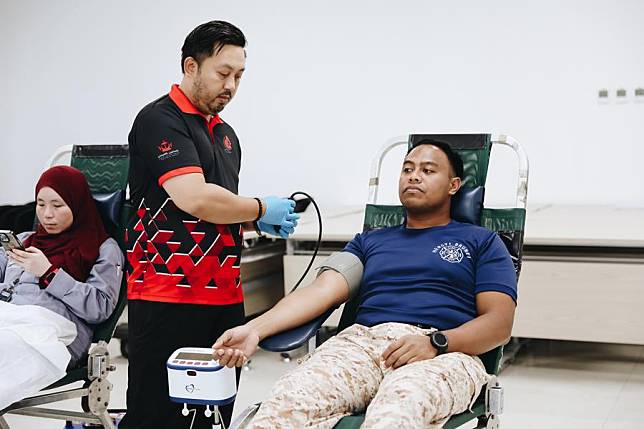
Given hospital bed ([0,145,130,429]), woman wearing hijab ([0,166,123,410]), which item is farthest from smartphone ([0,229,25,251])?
hospital bed ([0,145,130,429])

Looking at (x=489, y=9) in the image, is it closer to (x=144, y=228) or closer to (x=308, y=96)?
(x=308, y=96)

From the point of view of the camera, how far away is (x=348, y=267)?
266cm

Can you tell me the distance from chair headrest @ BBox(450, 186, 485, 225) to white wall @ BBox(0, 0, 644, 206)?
7.03ft

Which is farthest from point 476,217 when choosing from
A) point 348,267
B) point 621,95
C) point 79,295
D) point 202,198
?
point 621,95

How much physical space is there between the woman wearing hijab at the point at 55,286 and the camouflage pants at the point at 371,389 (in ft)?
2.69

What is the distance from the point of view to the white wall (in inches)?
186

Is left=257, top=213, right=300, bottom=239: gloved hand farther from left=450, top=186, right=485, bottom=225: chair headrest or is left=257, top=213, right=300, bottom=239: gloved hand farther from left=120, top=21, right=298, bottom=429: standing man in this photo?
left=450, top=186, right=485, bottom=225: chair headrest

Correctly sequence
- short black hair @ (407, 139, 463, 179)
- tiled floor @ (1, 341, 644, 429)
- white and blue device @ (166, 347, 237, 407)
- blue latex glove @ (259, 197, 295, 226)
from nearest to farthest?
white and blue device @ (166, 347, 237, 407)
blue latex glove @ (259, 197, 295, 226)
short black hair @ (407, 139, 463, 179)
tiled floor @ (1, 341, 644, 429)

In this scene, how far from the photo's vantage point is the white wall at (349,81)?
4.73 metres

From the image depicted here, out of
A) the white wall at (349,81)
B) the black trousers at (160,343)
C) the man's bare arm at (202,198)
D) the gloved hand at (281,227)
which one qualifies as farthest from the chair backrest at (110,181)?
the white wall at (349,81)

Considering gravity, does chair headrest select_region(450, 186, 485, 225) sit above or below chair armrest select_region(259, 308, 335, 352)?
above

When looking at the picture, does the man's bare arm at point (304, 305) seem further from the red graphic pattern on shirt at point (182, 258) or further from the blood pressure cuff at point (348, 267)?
the red graphic pattern on shirt at point (182, 258)

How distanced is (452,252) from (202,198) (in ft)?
2.37

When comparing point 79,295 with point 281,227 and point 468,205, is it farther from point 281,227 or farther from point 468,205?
point 468,205
